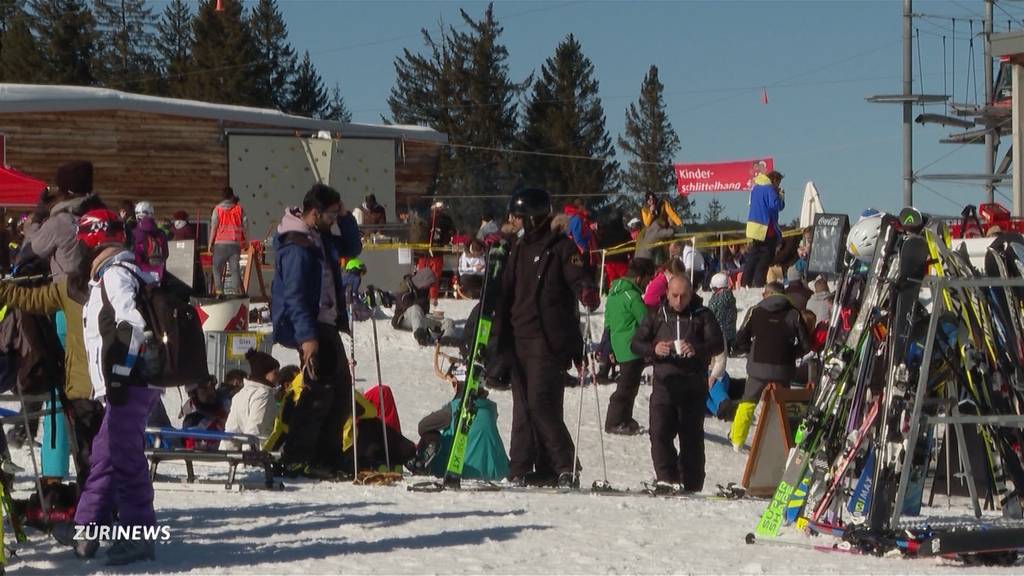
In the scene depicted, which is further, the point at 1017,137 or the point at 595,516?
the point at 1017,137

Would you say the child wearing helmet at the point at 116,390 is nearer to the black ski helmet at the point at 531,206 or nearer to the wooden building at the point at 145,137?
the black ski helmet at the point at 531,206

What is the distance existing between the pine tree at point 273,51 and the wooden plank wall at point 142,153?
94.2ft

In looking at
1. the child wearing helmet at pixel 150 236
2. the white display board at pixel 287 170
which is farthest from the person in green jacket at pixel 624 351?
the white display board at pixel 287 170

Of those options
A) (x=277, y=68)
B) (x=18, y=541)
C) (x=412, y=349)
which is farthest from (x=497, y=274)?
(x=277, y=68)

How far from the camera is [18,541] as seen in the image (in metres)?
6.93

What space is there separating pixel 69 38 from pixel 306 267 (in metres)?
55.2

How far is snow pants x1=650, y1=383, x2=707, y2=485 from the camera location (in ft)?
34.9

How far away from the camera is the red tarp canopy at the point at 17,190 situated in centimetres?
1563

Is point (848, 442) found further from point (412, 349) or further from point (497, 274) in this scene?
point (412, 349)

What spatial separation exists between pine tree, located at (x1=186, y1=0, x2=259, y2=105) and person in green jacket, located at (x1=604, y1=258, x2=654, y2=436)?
138ft

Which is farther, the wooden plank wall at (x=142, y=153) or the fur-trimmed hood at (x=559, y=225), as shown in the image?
the wooden plank wall at (x=142, y=153)

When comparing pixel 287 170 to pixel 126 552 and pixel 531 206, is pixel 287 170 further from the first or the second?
pixel 126 552

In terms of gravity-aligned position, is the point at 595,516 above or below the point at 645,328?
below

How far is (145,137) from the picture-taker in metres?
29.3
